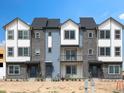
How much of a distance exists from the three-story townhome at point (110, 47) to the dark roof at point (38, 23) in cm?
950

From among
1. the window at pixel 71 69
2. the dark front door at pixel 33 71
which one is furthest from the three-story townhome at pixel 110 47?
the dark front door at pixel 33 71

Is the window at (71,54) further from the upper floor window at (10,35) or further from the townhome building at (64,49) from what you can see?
the upper floor window at (10,35)

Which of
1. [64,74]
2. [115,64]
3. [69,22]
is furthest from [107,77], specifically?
[69,22]

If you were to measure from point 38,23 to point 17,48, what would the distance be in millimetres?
5815

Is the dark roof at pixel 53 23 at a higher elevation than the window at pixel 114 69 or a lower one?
higher

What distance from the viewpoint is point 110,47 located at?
2506 inches

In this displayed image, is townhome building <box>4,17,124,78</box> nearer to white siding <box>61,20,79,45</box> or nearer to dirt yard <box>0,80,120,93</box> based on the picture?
white siding <box>61,20,79,45</box>

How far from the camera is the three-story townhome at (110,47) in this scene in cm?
→ 6347

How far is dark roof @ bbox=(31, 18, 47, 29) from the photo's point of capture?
64406 millimetres

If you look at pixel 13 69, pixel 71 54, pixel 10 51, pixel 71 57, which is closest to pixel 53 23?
pixel 71 54

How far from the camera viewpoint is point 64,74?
6384cm

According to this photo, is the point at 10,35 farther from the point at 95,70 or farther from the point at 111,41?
the point at 111,41

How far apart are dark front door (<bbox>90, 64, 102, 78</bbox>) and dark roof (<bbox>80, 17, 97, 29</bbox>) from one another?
640 centimetres

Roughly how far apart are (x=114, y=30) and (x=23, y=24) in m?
15.0
